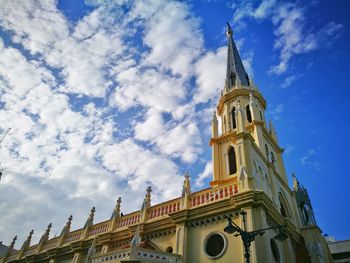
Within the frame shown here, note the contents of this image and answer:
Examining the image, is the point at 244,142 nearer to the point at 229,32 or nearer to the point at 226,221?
the point at 226,221

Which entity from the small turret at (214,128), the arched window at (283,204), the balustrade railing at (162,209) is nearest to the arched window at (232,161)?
the small turret at (214,128)

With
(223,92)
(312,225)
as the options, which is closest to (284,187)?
(312,225)

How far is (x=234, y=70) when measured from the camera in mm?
31625

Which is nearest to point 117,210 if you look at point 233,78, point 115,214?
point 115,214

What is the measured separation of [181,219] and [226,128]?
1143 cm

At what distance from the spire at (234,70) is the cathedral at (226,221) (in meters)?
0.67

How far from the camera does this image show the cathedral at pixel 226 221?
48.7 ft

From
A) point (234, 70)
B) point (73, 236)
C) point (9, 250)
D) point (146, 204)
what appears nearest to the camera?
point (146, 204)

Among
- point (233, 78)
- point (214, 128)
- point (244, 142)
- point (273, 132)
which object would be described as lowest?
point (244, 142)

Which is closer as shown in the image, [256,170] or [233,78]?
[256,170]

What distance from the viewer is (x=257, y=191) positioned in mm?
15180

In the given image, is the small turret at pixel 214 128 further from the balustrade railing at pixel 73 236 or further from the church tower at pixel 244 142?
the balustrade railing at pixel 73 236

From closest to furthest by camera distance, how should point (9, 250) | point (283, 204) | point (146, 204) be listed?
point (146, 204) → point (283, 204) → point (9, 250)

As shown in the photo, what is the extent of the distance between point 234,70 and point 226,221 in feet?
66.2
